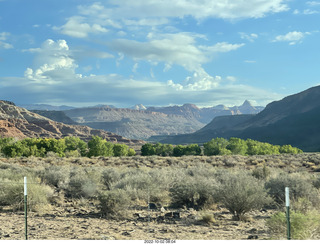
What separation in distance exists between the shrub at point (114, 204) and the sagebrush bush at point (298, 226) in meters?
6.02

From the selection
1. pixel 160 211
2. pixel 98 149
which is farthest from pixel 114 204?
pixel 98 149

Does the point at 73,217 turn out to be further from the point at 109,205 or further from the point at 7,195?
the point at 7,195

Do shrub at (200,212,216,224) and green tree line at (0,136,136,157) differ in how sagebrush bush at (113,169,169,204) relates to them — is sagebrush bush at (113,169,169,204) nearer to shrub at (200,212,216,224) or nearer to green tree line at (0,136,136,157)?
shrub at (200,212,216,224)

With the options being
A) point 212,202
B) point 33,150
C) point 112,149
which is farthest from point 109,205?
point 112,149

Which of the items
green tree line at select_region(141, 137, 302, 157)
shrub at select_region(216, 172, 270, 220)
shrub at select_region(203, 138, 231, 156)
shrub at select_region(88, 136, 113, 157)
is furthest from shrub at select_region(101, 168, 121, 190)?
green tree line at select_region(141, 137, 302, 157)

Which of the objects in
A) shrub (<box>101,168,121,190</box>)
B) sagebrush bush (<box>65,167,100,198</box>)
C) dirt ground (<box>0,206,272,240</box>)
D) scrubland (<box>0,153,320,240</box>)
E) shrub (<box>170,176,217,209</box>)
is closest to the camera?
dirt ground (<box>0,206,272,240</box>)

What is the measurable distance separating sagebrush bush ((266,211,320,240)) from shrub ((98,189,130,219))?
6.02 m

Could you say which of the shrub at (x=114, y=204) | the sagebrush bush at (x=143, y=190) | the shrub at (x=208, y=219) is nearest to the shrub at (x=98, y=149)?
the sagebrush bush at (x=143, y=190)

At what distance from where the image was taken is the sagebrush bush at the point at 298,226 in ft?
31.3

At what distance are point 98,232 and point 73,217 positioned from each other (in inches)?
123

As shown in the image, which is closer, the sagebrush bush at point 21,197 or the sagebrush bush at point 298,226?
the sagebrush bush at point 298,226

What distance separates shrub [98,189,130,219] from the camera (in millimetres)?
13695

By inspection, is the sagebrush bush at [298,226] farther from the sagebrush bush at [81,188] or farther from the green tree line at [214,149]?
the green tree line at [214,149]

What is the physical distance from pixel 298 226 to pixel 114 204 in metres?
7.26
